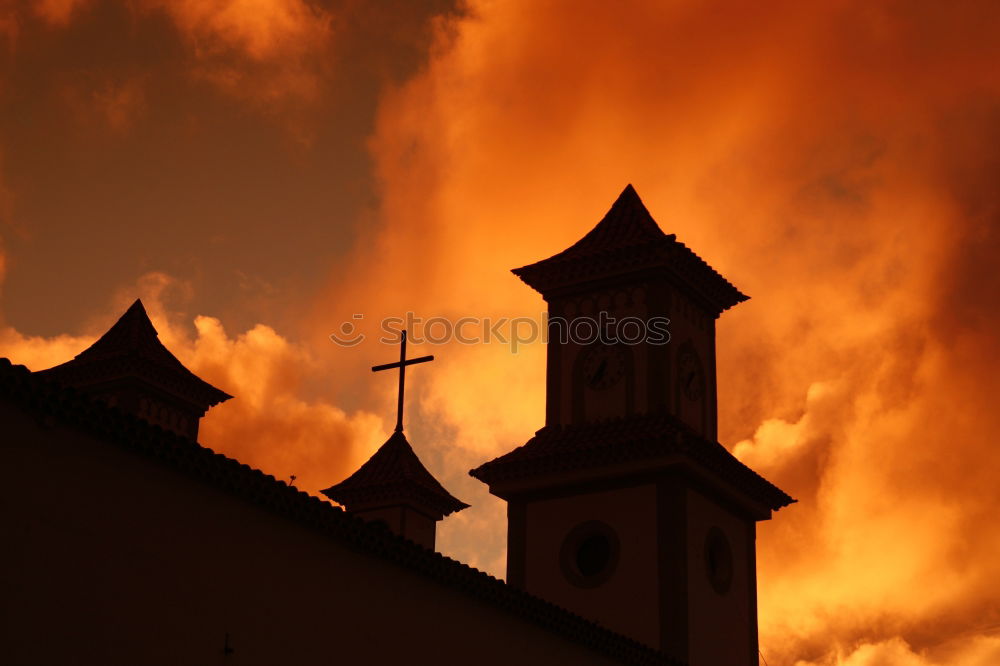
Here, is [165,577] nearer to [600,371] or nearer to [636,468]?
[636,468]

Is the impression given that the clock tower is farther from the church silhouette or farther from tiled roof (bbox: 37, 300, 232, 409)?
tiled roof (bbox: 37, 300, 232, 409)

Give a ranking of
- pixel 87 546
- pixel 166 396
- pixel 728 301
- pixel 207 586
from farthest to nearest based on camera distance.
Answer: pixel 166 396 < pixel 728 301 < pixel 207 586 < pixel 87 546

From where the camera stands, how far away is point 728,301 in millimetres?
29500

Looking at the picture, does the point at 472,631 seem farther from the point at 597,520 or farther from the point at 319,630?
the point at 597,520

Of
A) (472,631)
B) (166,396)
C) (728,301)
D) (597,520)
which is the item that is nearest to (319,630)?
(472,631)

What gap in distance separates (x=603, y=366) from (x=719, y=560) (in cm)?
393

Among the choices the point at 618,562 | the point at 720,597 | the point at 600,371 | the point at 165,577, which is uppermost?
the point at 600,371

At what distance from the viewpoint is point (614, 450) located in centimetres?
2602

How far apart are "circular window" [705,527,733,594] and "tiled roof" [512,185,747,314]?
457cm

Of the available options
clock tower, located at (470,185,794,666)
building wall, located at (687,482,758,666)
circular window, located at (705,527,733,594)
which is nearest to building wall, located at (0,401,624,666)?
clock tower, located at (470,185,794,666)

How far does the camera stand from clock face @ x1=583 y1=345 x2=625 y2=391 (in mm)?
27453

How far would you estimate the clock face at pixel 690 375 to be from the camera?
90.8 feet

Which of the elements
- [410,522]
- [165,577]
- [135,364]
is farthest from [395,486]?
[165,577]

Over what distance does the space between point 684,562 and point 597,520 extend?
1734 mm
